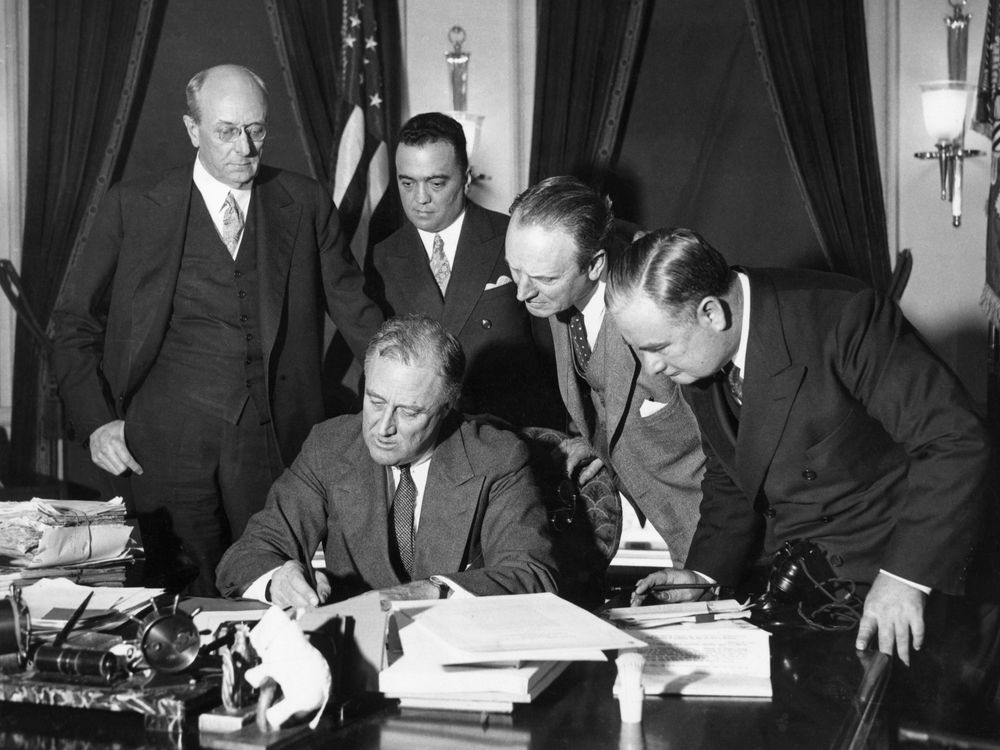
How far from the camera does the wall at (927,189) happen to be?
5512mm

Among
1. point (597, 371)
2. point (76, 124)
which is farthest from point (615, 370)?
point (76, 124)

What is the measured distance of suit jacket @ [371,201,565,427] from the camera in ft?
12.0

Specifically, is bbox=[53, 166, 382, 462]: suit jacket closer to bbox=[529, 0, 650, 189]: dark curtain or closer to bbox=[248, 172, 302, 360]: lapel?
bbox=[248, 172, 302, 360]: lapel

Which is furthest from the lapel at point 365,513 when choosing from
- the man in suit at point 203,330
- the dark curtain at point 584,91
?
the dark curtain at point 584,91

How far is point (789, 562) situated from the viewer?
8.02 feet

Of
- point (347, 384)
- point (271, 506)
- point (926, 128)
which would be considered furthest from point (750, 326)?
point (926, 128)

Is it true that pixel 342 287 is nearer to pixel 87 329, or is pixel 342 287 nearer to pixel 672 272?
pixel 87 329

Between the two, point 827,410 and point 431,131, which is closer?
point 827,410

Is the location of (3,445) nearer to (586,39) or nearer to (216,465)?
(216,465)

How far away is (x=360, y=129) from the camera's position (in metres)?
5.71

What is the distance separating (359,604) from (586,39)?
4.43 metres

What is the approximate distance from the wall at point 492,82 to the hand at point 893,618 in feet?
13.2

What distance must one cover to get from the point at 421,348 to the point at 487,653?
1.09 metres

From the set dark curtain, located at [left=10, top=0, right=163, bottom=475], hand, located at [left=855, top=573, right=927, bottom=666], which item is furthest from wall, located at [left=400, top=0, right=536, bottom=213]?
hand, located at [left=855, top=573, right=927, bottom=666]
